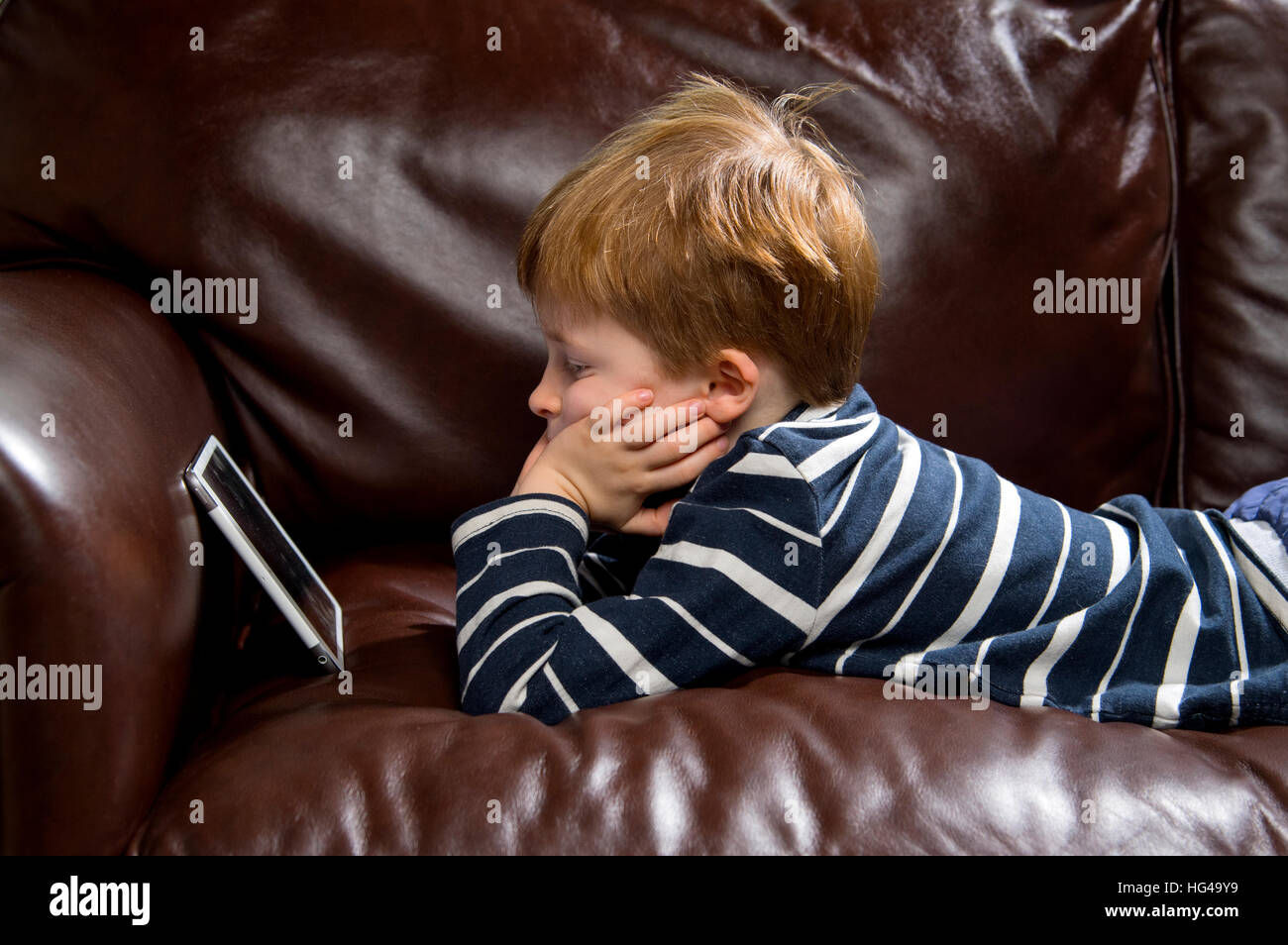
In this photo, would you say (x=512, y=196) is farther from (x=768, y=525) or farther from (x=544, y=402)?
(x=768, y=525)

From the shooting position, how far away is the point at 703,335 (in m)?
0.96

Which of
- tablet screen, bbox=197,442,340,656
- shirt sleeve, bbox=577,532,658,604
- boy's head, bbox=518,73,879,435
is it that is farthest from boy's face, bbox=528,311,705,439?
tablet screen, bbox=197,442,340,656

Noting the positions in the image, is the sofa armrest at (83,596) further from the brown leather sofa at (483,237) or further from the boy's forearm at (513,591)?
the boy's forearm at (513,591)

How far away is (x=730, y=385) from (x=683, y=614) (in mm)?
210

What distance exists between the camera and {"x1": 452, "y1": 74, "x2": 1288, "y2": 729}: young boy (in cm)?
91

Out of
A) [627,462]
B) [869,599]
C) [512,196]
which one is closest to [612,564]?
[627,462]

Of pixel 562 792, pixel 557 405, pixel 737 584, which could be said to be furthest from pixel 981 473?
pixel 562 792

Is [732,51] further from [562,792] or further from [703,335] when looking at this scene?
[562,792]

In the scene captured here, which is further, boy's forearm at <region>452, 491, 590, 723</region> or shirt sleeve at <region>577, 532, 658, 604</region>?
shirt sleeve at <region>577, 532, 658, 604</region>

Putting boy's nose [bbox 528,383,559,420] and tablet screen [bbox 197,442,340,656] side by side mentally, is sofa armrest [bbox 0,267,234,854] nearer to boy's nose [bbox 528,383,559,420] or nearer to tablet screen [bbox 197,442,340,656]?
tablet screen [bbox 197,442,340,656]

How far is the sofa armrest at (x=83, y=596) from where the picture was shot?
0.72 metres

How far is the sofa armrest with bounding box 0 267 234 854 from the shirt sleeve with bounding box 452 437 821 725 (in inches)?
9.3
